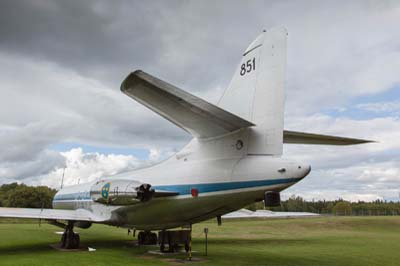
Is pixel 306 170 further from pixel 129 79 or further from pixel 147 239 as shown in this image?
pixel 147 239

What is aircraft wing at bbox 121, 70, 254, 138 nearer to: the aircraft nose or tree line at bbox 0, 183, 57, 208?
the aircraft nose

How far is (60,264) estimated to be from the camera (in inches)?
431

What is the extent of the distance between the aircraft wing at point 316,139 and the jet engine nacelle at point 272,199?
7.47 ft

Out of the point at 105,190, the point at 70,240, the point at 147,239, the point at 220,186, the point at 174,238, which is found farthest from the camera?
the point at 147,239

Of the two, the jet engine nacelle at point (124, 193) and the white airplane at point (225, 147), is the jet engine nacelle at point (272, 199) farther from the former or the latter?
the jet engine nacelle at point (124, 193)

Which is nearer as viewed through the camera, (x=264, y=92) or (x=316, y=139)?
(x=264, y=92)

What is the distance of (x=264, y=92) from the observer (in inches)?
397

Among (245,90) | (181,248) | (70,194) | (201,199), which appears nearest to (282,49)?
(245,90)

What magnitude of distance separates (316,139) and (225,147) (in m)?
2.71

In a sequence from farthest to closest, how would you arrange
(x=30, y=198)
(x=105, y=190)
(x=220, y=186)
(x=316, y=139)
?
(x=30, y=198) → (x=105, y=190) → (x=316, y=139) → (x=220, y=186)

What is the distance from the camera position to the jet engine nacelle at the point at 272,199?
9162 mm

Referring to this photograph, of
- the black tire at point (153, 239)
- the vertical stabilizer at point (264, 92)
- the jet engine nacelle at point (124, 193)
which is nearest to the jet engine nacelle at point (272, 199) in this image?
the vertical stabilizer at point (264, 92)

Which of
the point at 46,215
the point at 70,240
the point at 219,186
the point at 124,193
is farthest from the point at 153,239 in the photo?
the point at 219,186

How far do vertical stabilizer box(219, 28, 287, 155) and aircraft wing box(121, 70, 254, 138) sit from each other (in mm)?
548
